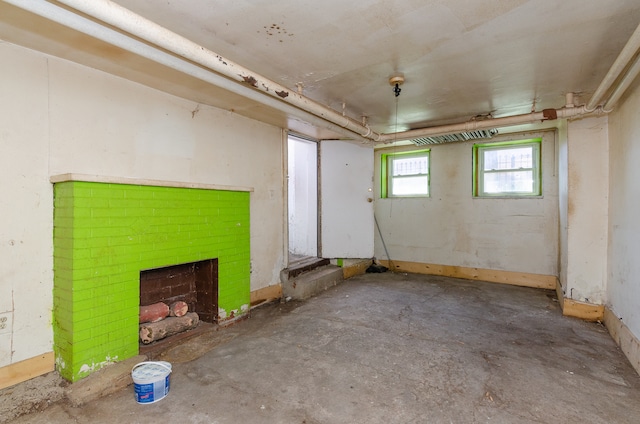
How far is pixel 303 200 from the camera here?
5578 millimetres

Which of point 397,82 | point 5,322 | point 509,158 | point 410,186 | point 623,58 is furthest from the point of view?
point 410,186

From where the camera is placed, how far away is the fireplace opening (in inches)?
116

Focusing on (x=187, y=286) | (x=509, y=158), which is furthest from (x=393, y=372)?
(x=509, y=158)

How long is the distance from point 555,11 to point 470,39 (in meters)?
0.47

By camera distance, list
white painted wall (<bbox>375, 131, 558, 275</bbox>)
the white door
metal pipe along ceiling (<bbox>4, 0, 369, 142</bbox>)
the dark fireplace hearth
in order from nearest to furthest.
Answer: metal pipe along ceiling (<bbox>4, 0, 369, 142</bbox>) < the dark fireplace hearth < white painted wall (<bbox>375, 131, 558, 275</bbox>) < the white door

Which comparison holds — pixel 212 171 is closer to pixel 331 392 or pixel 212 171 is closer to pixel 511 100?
pixel 331 392

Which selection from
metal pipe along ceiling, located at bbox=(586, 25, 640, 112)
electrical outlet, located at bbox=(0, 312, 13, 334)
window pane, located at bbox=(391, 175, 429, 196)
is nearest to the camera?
metal pipe along ceiling, located at bbox=(586, 25, 640, 112)

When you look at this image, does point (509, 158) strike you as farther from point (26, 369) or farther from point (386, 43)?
point (26, 369)

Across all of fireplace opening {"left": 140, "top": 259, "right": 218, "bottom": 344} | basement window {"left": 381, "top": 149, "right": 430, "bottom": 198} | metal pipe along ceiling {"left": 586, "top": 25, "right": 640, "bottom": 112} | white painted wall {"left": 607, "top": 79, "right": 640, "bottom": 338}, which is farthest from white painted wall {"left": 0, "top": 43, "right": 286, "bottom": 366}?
white painted wall {"left": 607, "top": 79, "right": 640, "bottom": 338}

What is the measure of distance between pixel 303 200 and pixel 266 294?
2003mm

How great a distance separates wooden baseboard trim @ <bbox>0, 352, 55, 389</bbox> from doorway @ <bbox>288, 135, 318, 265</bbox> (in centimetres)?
321

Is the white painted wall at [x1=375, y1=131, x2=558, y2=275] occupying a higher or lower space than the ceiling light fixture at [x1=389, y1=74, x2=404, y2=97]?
lower

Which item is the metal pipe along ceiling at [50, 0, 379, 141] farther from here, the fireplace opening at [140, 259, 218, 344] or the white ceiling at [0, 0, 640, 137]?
the fireplace opening at [140, 259, 218, 344]

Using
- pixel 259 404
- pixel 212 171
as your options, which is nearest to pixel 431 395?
pixel 259 404
